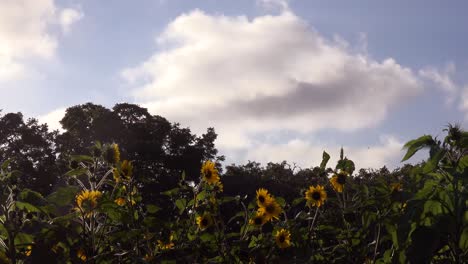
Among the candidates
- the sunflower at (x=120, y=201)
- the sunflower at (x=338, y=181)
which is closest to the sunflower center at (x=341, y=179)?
the sunflower at (x=338, y=181)

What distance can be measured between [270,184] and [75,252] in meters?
30.8

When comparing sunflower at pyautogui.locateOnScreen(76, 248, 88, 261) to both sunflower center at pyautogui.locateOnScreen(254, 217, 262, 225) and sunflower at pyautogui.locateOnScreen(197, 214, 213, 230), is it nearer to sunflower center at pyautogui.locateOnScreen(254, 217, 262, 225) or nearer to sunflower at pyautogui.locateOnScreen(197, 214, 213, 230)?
sunflower at pyautogui.locateOnScreen(197, 214, 213, 230)

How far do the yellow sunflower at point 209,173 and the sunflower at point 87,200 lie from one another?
3.56ft

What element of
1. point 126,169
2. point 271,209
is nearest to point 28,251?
point 126,169

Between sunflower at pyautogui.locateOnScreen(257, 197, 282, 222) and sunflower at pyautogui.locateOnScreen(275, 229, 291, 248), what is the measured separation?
1.25ft

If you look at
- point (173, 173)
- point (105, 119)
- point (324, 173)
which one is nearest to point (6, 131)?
point (105, 119)

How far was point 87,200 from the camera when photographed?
111 inches

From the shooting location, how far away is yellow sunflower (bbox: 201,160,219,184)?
3948mm

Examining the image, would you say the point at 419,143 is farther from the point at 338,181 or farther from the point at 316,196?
the point at 316,196

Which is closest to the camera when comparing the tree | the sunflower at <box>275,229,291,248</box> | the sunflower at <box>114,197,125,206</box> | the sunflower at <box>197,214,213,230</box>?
the sunflower at <box>275,229,291,248</box>

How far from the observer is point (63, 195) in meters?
2.73

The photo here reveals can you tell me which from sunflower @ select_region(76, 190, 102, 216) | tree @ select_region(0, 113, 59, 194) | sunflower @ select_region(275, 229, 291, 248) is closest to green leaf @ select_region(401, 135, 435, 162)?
sunflower @ select_region(275, 229, 291, 248)

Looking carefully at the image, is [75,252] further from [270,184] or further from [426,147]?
[270,184]

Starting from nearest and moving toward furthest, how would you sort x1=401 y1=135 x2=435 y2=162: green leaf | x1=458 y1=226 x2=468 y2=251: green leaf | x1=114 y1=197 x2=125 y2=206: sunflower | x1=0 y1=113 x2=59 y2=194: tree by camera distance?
x1=458 y1=226 x2=468 y2=251: green leaf < x1=401 y1=135 x2=435 y2=162: green leaf < x1=114 y1=197 x2=125 y2=206: sunflower < x1=0 y1=113 x2=59 y2=194: tree
